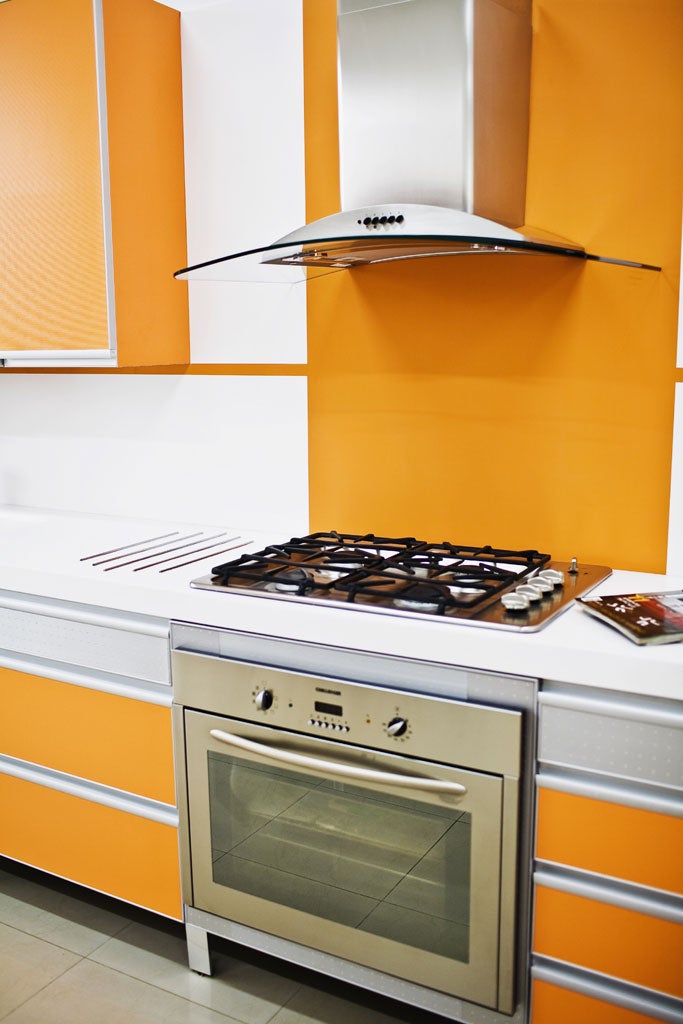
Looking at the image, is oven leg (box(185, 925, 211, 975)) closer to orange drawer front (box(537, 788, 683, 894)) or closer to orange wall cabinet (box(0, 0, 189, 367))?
orange drawer front (box(537, 788, 683, 894))

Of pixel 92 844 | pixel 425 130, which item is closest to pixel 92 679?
pixel 92 844

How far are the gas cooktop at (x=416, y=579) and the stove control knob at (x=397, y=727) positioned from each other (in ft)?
0.62

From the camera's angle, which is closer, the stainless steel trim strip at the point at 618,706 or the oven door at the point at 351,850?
the stainless steel trim strip at the point at 618,706

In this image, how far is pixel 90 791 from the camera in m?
2.15

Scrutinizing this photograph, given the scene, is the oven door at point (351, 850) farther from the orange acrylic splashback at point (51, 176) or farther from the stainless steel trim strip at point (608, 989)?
the orange acrylic splashback at point (51, 176)

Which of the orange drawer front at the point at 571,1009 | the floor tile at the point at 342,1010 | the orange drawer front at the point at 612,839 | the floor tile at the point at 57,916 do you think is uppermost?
the orange drawer front at the point at 612,839

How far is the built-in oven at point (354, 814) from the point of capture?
1.62 m

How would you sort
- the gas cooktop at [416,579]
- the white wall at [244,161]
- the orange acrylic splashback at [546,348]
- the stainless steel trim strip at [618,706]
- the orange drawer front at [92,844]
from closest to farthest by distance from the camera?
the stainless steel trim strip at [618,706]
the gas cooktop at [416,579]
the orange acrylic splashback at [546,348]
the orange drawer front at [92,844]
the white wall at [244,161]

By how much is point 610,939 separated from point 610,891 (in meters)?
0.08

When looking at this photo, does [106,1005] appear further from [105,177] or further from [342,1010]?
[105,177]

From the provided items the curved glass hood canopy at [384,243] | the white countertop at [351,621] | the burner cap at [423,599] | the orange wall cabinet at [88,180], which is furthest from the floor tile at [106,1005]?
the curved glass hood canopy at [384,243]

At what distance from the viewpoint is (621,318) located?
6.62ft

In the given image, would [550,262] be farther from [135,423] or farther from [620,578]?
[135,423]

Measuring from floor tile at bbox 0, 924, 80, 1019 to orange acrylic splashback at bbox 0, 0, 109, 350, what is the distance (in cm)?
144
